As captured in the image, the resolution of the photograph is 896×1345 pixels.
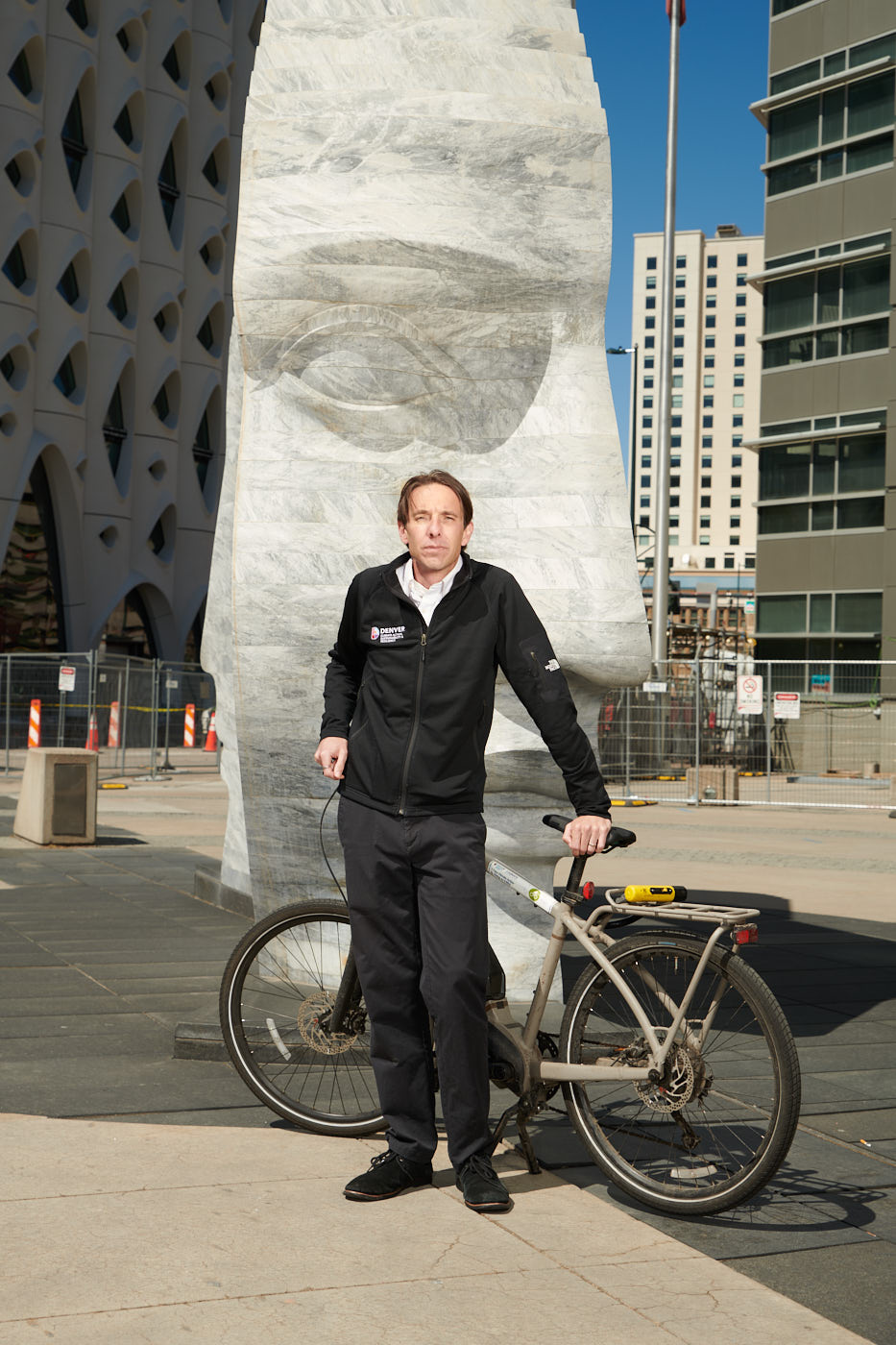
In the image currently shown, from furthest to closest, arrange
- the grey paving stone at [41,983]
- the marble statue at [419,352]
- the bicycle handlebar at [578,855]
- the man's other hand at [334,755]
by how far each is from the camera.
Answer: the grey paving stone at [41,983], the marble statue at [419,352], the man's other hand at [334,755], the bicycle handlebar at [578,855]

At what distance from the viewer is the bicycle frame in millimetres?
4188

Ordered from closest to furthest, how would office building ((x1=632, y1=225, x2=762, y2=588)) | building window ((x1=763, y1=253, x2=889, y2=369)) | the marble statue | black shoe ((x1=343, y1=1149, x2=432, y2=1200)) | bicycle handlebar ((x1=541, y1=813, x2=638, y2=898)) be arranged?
black shoe ((x1=343, y1=1149, x2=432, y2=1200)), bicycle handlebar ((x1=541, y1=813, x2=638, y2=898)), the marble statue, building window ((x1=763, y1=253, x2=889, y2=369)), office building ((x1=632, y1=225, x2=762, y2=588))

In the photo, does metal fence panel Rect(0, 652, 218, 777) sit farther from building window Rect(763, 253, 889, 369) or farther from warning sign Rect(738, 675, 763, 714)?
building window Rect(763, 253, 889, 369)

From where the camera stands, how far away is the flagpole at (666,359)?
92.5 ft

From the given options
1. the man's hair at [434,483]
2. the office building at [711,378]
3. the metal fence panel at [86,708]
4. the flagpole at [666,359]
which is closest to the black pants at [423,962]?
the man's hair at [434,483]

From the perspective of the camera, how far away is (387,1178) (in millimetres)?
4223

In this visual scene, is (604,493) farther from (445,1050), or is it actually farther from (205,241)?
(205,241)

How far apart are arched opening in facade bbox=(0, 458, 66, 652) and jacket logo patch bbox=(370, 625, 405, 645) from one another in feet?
130

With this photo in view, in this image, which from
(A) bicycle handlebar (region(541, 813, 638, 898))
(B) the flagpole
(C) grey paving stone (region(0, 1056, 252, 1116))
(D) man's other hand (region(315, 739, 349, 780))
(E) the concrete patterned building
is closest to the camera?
(A) bicycle handlebar (region(541, 813, 638, 898))

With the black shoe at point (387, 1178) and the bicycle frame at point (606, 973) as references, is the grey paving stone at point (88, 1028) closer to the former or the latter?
the black shoe at point (387, 1178)

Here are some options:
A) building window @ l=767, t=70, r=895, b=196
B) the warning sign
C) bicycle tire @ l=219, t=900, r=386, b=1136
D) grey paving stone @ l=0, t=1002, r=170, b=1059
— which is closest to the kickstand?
bicycle tire @ l=219, t=900, r=386, b=1136

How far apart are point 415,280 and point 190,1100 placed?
3.59 m

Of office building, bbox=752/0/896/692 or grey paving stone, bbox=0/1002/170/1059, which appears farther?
office building, bbox=752/0/896/692

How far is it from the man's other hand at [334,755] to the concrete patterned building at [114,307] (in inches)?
1501
